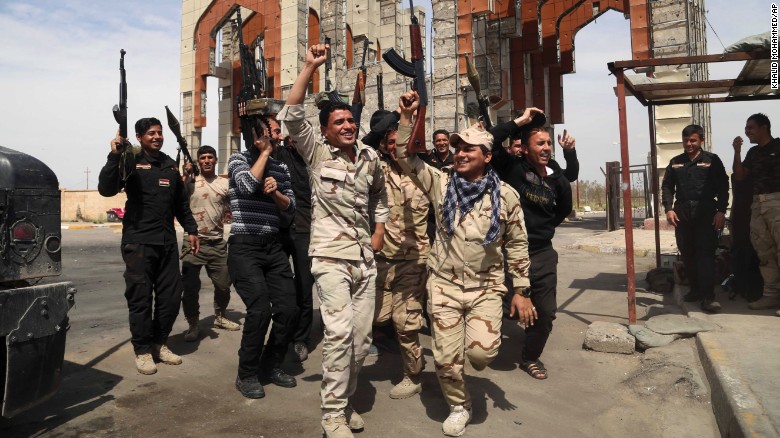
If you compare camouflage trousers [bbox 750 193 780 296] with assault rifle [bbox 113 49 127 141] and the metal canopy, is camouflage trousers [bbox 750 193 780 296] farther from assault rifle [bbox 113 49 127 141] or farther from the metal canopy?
assault rifle [bbox 113 49 127 141]

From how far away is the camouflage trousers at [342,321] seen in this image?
111 inches

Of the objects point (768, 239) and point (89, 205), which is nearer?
point (768, 239)

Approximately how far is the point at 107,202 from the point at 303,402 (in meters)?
30.0

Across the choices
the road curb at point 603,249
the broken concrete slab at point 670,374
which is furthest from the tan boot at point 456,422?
the road curb at point 603,249

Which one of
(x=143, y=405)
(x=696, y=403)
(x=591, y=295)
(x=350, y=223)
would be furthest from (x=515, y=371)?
(x=591, y=295)

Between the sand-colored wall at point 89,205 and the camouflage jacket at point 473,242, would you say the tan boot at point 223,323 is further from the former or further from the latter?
the sand-colored wall at point 89,205

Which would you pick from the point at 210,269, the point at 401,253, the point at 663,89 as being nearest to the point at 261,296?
the point at 401,253

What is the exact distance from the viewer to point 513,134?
3.90m

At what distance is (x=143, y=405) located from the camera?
328 cm

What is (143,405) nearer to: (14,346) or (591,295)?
(14,346)

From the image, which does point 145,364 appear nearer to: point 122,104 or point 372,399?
point 372,399

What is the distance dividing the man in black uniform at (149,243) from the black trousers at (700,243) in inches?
193

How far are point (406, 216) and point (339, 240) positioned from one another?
3.53 ft

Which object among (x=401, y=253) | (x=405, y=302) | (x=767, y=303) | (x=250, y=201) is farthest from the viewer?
(x=767, y=303)
